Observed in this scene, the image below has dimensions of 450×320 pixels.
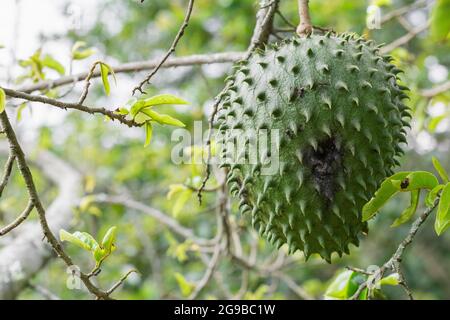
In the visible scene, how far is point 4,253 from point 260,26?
161cm

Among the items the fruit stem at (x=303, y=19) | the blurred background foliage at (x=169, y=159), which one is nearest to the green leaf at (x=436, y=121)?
the blurred background foliage at (x=169, y=159)

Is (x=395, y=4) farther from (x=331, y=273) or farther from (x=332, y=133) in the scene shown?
(x=332, y=133)

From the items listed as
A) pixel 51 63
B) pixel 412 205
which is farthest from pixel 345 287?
pixel 51 63

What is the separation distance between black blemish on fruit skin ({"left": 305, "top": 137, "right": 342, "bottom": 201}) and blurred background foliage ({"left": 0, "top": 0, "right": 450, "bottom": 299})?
6.86ft

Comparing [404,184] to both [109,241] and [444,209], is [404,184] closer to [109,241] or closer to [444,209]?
[444,209]

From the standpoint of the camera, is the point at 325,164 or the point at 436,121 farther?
the point at 436,121

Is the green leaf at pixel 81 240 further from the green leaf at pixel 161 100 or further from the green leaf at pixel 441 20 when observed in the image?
the green leaf at pixel 441 20

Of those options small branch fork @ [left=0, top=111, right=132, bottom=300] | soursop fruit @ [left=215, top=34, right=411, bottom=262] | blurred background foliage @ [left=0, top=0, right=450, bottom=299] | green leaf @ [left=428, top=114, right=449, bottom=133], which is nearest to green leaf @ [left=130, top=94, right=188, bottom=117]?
soursop fruit @ [left=215, top=34, right=411, bottom=262]

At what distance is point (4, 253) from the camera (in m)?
2.57

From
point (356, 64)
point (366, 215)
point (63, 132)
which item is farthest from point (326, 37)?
point (63, 132)

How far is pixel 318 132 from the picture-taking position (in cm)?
144

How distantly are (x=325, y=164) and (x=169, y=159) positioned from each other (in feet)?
11.8

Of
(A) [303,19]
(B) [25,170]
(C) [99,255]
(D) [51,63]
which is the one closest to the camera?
(B) [25,170]

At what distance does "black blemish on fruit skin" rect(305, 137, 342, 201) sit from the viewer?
1.46m
